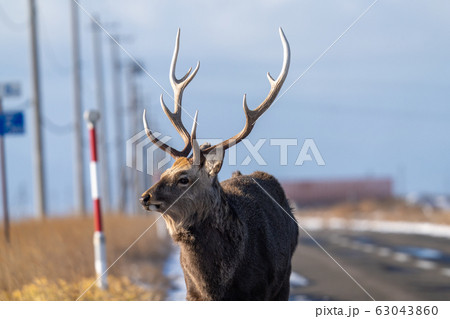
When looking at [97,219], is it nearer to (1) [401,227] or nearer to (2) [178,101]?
(2) [178,101]

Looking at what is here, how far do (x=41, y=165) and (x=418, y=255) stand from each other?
8.75 metres

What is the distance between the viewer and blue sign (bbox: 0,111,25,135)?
31.3ft

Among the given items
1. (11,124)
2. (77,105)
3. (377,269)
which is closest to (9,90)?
(11,124)

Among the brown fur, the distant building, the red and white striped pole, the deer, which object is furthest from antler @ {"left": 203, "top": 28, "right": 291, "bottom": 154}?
the distant building

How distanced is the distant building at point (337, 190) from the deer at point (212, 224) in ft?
135

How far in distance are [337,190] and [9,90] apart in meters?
40.5

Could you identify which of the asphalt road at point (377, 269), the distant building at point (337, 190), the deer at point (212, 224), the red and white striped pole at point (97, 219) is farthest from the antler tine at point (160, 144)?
the distant building at point (337, 190)

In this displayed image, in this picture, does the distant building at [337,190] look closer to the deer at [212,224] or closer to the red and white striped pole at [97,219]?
the red and white striped pole at [97,219]

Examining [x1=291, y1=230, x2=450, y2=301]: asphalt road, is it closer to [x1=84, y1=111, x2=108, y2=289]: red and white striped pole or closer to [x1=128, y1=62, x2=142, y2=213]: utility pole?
[x1=84, y1=111, x2=108, y2=289]: red and white striped pole

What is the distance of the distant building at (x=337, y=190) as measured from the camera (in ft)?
157

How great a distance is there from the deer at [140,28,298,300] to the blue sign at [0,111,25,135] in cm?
426

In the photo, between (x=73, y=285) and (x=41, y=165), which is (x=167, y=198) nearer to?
(x=73, y=285)

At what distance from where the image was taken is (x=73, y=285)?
7.49 m

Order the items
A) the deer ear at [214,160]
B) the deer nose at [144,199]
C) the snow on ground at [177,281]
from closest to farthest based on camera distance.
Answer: the deer nose at [144,199] → the deer ear at [214,160] → the snow on ground at [177,281]
